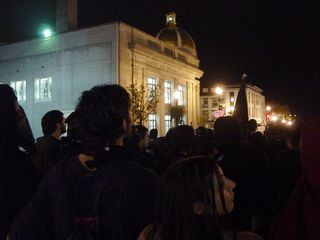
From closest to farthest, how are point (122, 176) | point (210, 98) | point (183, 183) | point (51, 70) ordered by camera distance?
point (183, 183) → point (122, 176) → point (51, 70) → point (210, 98)

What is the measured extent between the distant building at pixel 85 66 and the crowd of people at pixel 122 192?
1101 inches

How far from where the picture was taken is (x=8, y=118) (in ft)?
9.62

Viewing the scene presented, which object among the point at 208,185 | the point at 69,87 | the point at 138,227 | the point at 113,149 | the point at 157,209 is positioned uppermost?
the point at 69,87

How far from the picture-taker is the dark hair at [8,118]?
2.91 m

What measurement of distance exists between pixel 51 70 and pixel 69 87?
312cm

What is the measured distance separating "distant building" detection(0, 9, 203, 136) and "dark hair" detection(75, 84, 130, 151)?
93.8ft

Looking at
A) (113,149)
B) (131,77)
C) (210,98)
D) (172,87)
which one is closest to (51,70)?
(131,77)

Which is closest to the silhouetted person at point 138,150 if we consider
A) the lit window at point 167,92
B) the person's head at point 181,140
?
the person's head at point 181,140

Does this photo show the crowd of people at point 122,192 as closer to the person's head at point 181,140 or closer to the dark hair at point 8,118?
the dark hair at point 8,118

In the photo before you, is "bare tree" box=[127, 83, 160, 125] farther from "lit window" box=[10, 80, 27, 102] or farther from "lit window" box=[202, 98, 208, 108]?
"lit window" box=[202, 98, 208, 108]

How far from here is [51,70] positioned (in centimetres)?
3531

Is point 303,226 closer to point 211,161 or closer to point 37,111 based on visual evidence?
point 211,161

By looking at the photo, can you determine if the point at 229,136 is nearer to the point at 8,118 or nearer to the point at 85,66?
the point at 8,118

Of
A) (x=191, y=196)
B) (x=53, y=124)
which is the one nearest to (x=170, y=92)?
(x=53, y=124)
